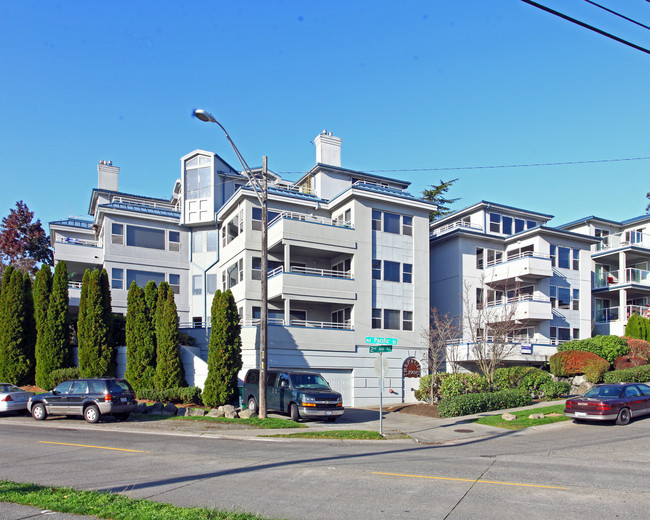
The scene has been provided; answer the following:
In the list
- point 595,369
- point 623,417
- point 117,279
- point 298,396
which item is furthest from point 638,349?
point 117,279

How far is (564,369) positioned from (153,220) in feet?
84.5

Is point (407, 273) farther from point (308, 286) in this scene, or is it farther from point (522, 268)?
point (522, 268)

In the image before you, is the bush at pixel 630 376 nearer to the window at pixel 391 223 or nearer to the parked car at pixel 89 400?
the window at pixel 391 223

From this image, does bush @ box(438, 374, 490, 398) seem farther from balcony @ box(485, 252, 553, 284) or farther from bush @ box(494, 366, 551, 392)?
balcony @ box(485, 252, 553, 284)

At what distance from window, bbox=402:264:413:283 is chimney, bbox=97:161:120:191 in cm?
2222

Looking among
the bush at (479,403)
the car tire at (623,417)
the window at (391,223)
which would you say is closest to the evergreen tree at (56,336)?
the window at (391,223)

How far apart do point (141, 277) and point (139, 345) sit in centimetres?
938

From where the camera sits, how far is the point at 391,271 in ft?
111

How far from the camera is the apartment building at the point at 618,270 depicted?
43375 mm

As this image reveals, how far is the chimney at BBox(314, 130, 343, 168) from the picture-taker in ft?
126

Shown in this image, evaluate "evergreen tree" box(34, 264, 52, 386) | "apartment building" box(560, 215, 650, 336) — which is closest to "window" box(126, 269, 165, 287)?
"evergreen tree" box(34, 264, 52, 386)

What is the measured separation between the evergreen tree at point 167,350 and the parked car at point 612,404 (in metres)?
16.5

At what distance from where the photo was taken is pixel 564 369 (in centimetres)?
3147

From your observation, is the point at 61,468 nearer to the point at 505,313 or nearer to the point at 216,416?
the point at 216,416
